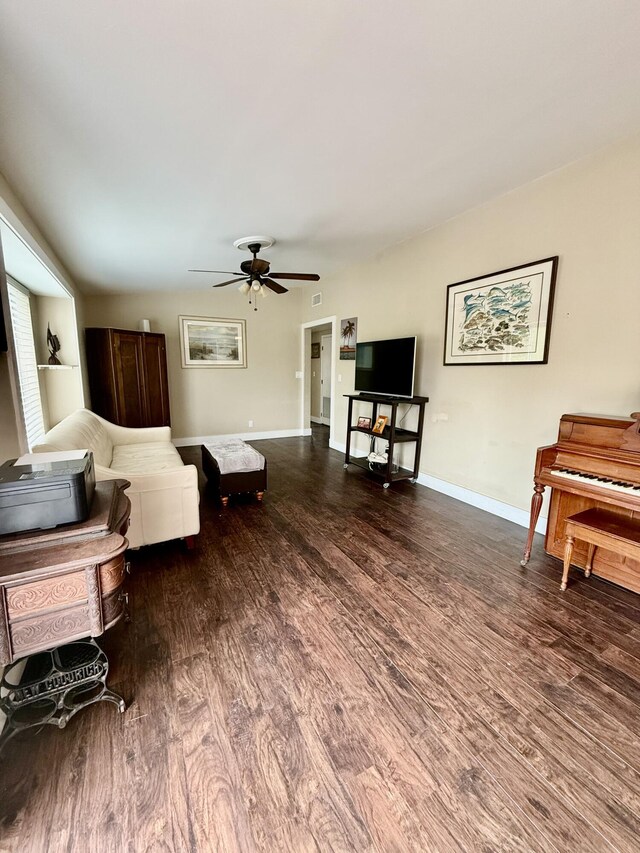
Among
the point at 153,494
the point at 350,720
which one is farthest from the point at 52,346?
the point at 350,720

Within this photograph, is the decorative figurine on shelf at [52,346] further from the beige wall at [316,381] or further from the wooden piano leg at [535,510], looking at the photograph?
the beige wall at [316,381]

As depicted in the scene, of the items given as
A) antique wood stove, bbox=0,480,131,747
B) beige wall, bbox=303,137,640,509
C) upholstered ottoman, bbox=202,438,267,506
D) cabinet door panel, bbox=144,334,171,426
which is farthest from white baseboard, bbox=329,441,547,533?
cabinet door panel, bbox=144,334,171,426

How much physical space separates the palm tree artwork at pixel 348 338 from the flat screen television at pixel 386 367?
1.52 feet

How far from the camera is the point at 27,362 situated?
3.13 m

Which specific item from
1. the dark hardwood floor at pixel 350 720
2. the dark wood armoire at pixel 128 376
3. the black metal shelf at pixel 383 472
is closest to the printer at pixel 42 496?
the dark hardwood floor at pixel 350 720

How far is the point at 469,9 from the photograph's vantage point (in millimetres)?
1293

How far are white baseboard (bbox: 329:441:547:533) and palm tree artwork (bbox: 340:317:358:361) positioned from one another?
2065 millimetres

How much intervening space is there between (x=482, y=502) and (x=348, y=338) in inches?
115

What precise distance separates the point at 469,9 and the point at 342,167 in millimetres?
1063

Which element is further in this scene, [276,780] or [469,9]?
[469,9]

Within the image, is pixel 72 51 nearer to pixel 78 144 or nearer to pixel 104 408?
pixel 78 144

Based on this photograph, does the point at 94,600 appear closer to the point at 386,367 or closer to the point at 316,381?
the point at 386,367

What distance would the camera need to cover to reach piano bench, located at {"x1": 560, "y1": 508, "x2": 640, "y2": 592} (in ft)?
6.36

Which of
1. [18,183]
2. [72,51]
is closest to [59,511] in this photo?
[72,51]
